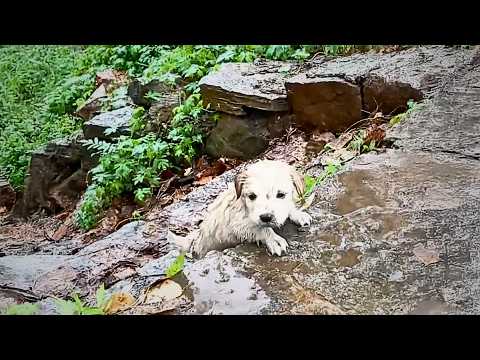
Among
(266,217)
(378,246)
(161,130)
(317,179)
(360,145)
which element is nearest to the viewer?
(266,217)

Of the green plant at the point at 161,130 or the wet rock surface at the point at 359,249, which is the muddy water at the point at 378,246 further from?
the green plant at the point at 161,130

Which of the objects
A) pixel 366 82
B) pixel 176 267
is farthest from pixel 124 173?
pixel 366 82

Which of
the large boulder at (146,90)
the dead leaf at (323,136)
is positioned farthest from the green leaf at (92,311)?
the dead leaf at (323,136)

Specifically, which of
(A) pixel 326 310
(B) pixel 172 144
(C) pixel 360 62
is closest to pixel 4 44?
(B) pixel 172 144

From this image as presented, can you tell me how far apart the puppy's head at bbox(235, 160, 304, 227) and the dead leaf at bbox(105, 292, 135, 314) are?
55 centimetres

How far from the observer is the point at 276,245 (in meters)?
2.15

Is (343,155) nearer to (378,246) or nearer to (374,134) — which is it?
(374,134)

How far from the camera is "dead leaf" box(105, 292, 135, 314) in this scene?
2230 millimetres

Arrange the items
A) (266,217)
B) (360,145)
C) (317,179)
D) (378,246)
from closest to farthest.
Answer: (266,217) → (378,246) → (317,179) → (360,145)

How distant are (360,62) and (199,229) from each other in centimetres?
102

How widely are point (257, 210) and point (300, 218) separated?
0.65 ft

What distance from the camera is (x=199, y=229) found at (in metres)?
2.28

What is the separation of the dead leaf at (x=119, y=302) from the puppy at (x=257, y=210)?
0.95ft
